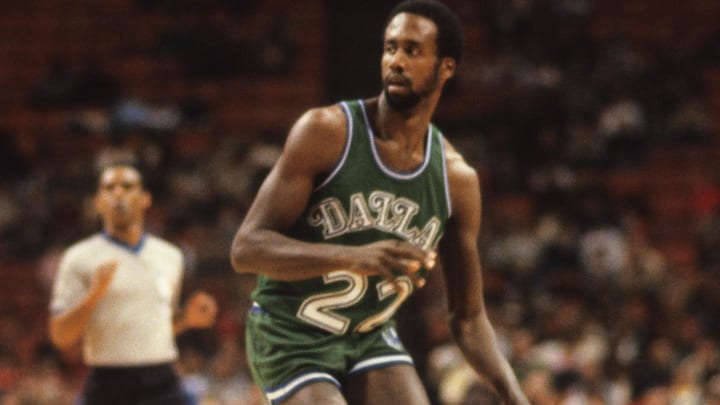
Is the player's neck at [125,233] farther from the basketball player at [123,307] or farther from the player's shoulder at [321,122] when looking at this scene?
the player's shoulder at [321,122]

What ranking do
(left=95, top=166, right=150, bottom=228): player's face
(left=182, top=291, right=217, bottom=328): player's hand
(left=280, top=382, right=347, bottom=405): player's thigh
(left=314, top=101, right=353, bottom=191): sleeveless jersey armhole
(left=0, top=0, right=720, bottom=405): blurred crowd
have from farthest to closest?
1. (left=0, top=0, right=720, bottom=405): blurred crowd
2. (left=95, top=166, right=150, bottom=228): player's face
3. (left=182, top=291, right=217, bottom=328): player's hand
4. (left=314, top=101, right=353, bottom=191): sleeveless jersey armhole
5. (left=280, top=382, right=347, bottom=405): player's thigh

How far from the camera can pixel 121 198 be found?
6.21 metres

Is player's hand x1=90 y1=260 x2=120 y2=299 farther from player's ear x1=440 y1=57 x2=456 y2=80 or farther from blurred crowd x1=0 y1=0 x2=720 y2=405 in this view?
blurred crowd x1=0 y1=0 x2=720 y2=405

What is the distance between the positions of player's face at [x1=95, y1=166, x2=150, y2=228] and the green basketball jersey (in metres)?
2.46

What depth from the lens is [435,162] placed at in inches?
157

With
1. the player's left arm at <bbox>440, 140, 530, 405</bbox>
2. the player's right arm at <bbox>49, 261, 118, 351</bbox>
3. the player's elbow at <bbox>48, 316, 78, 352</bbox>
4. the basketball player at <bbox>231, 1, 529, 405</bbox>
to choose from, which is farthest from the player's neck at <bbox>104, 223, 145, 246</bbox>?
the player's left arm at <bbox>440, 140, 530, 405</bbox>

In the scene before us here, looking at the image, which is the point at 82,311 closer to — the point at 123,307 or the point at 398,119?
the point at 123,307

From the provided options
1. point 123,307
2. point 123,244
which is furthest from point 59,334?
point 123,244

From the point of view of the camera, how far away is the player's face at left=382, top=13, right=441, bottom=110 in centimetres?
374

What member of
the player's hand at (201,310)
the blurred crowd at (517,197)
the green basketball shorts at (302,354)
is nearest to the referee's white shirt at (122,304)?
the player's hand at (201,310)

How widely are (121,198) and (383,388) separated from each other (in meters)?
2.81

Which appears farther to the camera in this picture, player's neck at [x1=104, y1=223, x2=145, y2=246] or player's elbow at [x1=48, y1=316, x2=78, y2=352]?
player's neck at [x1=104, y1=223, x2=145, y2=246]

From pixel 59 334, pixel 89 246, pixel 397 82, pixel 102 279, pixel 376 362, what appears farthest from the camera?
pixel 89 246

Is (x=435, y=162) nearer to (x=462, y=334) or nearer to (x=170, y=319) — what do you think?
(x=462, y=334)
